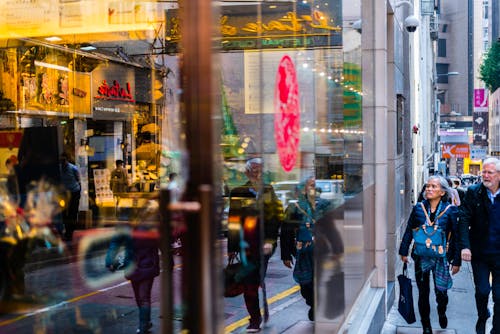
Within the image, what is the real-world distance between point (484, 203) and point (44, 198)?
19.7 ft

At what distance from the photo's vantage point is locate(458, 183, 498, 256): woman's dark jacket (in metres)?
6.81

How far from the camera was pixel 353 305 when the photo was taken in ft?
20.9

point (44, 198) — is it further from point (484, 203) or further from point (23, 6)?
point (484, 203)

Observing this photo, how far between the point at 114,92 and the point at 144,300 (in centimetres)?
936

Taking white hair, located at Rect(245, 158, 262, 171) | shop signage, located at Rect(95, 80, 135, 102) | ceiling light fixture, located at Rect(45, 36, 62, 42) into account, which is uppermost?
ceiling light fixture, located at Rect(45, 36, 62, 42)

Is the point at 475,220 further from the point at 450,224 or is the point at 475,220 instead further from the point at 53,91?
the point at 53,91

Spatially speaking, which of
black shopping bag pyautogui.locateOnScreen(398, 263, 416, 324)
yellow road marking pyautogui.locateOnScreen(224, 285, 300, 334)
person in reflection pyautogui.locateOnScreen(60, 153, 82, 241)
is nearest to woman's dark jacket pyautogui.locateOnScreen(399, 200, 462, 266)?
black shopping bag pyautogui.locateOnScreen(398, 263, 416, 324)

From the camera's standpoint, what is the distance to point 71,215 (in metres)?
11.1

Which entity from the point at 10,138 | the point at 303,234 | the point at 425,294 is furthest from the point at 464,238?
the point at 10,138

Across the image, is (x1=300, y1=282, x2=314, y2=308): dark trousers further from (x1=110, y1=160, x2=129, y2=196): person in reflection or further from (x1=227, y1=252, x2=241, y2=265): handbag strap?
(x1=110, y1=160, x2=129, y2=196): person in reflection

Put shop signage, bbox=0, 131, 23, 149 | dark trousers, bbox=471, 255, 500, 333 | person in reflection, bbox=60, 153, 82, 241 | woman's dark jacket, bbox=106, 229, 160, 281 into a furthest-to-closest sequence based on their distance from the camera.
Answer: person in reflection, bbox=60, 153, 82, 241, shop signage, bbox=0, 131, 23, 149, dark trousers, bbox=471, 255, 500, 333, woman's dark jacket, bbox=106, 229, 160, 281

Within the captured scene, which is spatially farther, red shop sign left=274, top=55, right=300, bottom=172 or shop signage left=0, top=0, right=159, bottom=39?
shop signage left=0, top=0, right=159, bottom=39

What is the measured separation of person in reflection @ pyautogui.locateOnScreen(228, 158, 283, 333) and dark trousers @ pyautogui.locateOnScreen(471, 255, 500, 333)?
331 centimetres

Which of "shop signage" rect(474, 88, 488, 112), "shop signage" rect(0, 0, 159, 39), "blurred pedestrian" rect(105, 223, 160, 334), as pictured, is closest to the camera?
"blurred pedestrian" rect(105, 223, 160, 334)
